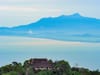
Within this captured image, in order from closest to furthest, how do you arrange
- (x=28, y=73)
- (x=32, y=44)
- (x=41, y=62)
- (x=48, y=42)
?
(x=28, y=73) < (x=41, y=62) < (x=32, y=44) < (x=48, y=42)

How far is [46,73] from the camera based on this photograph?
18750 mm

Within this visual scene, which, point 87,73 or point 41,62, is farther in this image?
point 41,62

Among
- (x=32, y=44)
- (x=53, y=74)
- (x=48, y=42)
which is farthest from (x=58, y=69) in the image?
(x=48, y=42)

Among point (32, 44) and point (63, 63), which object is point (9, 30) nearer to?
point (32, 44)

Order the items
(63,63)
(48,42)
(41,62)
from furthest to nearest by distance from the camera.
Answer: (48,42)
(41,62)
(63,63)

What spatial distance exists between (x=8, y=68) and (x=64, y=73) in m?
2.77

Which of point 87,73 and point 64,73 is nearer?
point 64,73

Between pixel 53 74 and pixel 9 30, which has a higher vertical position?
pixel 9 30

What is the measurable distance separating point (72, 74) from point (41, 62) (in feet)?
24.4

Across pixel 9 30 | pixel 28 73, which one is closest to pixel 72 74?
pixel 28 73

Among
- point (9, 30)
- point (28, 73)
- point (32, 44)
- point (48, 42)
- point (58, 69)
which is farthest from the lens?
point (9, 30)

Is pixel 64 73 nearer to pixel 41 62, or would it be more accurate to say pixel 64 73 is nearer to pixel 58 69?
pixel 58 69

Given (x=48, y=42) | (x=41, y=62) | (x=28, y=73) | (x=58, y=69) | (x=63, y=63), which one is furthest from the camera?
(x=48, y=42)

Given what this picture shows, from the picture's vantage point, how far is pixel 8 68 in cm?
2019
